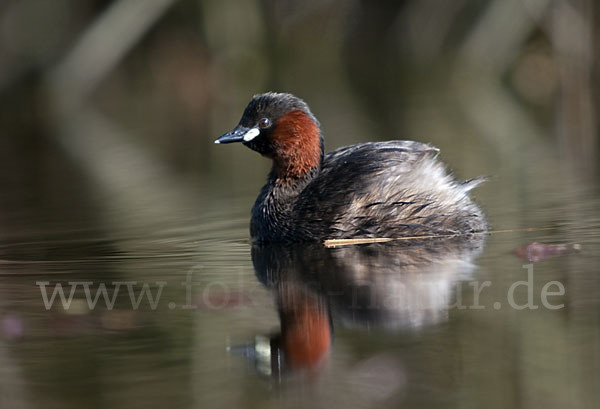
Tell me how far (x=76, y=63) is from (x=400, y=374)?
17050 mm

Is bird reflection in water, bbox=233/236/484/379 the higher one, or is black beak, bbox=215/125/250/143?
black beak, bbox=215/125/250/143

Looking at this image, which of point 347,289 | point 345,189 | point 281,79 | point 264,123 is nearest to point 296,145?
point 264,123

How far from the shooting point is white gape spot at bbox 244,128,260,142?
746 cm

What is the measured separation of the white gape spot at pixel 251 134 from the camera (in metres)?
7.46

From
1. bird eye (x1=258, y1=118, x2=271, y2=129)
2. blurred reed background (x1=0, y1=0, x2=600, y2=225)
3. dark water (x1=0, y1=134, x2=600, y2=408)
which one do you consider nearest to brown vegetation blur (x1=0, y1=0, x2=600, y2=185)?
blurred reed background (x1=0, y1=0, x2=600, y2=225)

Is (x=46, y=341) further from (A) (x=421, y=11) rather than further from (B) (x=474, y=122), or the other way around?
(A) (x=421, y=11)

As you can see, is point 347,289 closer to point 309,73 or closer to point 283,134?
point 283,134

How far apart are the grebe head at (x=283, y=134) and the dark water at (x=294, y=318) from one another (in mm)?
643

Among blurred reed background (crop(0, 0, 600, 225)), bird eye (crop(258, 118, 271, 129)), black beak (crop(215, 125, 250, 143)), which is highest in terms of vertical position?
blurred reed background (crop(0, 0, 600, 225))

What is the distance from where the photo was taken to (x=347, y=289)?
5500mm

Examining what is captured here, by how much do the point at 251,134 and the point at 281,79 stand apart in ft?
47.5

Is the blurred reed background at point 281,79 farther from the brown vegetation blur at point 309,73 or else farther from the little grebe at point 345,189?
the little grebe at point 345,189

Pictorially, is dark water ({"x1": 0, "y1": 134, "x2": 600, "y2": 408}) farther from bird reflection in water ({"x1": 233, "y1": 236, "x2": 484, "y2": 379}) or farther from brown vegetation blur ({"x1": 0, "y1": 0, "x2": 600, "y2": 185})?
brown vegetation blur ({"x1": 0, "y1": 0, "x2": 600, "y2": 185})

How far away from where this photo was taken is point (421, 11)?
25750 mm
